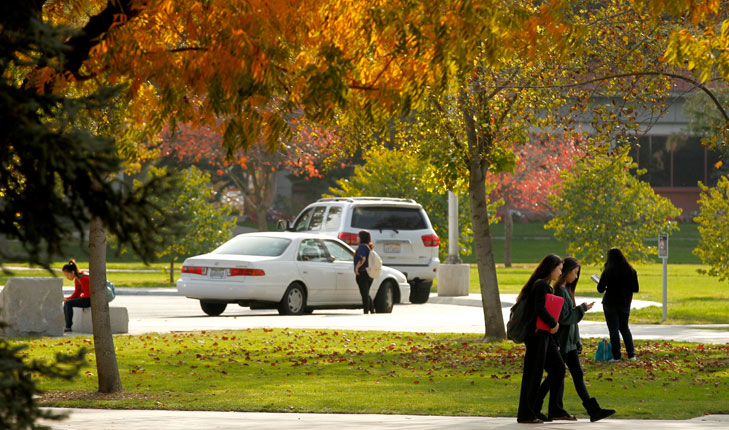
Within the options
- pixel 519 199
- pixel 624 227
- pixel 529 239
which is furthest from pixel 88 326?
pixel 529 239

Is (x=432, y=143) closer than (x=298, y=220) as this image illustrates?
Yes

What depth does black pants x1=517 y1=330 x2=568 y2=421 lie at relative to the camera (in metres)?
10.4

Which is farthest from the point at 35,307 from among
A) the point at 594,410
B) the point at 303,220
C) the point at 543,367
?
the point at 303,220

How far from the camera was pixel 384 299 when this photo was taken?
24266mm

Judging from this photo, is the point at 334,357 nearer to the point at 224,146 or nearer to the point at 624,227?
the point at 224,146

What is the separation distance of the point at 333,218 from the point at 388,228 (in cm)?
116

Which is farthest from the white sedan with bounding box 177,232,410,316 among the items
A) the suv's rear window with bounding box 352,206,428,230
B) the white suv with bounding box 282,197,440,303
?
→ the suv's rear window with bounding box 352,206,428,230

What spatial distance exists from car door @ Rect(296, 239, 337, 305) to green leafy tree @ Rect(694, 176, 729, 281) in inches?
451

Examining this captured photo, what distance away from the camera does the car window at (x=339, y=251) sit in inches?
931

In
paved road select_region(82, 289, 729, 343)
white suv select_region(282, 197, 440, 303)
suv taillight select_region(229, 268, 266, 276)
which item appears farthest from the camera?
white suv select_region(282, 197, 440, 303)

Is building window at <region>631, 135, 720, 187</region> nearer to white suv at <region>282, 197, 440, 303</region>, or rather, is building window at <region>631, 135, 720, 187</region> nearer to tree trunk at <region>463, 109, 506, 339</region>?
white suv at <region>282, 197, 440, 303</region>

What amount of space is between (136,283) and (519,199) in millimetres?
31632

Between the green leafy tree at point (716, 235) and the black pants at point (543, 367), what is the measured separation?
68.5ft

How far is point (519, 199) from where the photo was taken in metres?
62.6
